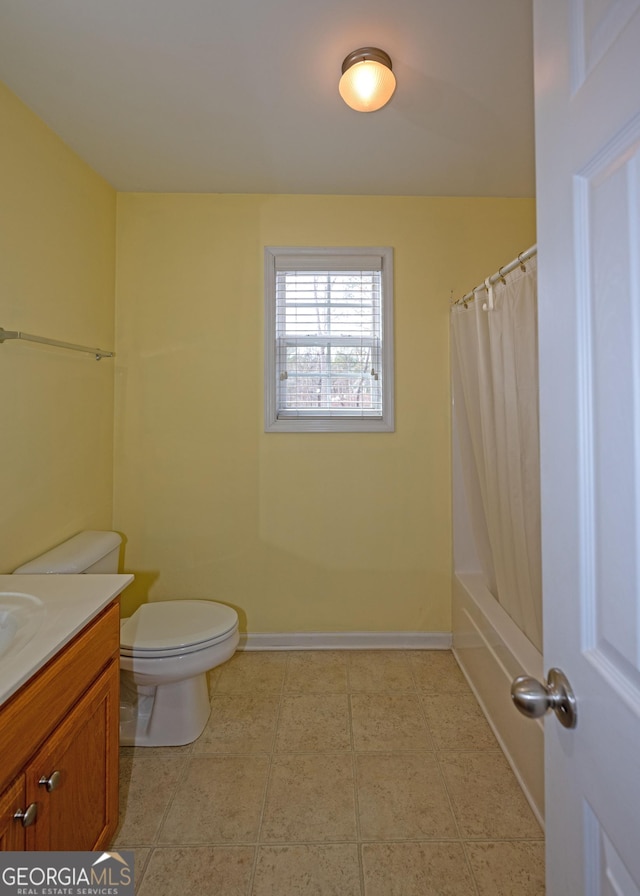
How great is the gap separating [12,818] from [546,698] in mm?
984

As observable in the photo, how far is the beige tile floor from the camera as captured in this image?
1.27 m

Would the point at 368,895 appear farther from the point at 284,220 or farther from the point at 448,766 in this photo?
the point at 284,220

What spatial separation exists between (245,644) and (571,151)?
97.6 inches

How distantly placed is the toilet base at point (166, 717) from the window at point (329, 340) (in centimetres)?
126

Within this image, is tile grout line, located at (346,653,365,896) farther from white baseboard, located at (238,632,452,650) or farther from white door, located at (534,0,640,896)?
white door, located at (534,0,640,896)

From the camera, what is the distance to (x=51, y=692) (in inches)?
38.8

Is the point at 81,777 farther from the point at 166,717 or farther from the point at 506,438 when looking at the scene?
the point at 506,438

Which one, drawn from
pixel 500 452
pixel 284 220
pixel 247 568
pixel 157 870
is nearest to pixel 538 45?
pixel 500 452

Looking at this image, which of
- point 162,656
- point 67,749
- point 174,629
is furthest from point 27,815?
point 174,629

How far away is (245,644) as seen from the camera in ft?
8.11

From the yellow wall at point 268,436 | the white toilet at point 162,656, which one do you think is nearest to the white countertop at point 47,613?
the white toilet at point 162,656

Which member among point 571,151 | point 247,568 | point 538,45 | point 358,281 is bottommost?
point 247,568

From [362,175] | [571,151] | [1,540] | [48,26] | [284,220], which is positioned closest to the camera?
[571,151]

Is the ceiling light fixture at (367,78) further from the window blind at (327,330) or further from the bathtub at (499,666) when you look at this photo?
the bathtub at (499,666)
